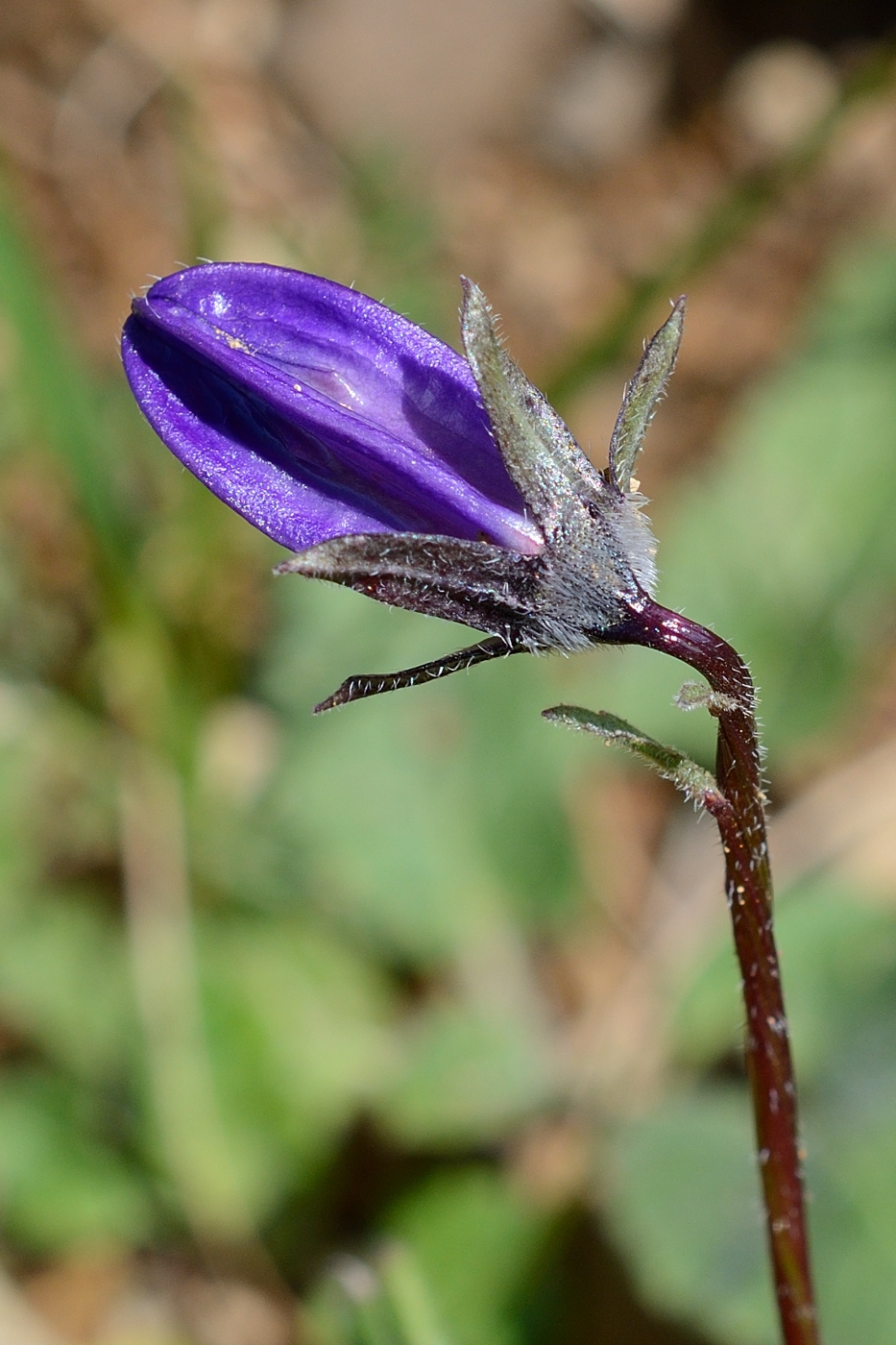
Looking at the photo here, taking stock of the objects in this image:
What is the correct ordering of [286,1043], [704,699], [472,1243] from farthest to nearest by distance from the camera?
[286,1043]
[472,1243]
[704,699]

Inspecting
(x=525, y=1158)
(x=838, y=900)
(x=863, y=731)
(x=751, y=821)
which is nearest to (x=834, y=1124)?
(x=838, y=900)

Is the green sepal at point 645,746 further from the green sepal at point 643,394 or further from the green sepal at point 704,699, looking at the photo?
the green sepal at point 643,394

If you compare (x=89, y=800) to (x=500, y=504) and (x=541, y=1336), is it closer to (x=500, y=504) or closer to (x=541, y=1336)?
(x=541, y=1336)

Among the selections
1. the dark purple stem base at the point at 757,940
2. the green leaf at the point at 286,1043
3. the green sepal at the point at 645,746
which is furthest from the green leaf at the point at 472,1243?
the green sepal at the point at 645,746

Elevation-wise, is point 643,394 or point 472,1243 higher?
point 643,394

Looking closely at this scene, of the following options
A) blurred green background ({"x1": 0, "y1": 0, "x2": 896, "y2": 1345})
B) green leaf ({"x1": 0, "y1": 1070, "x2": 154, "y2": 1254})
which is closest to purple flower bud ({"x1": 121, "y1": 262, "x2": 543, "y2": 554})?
blurred green background ({"x1": 0, "y1": 0, "x2": 896, "y2": 1345})

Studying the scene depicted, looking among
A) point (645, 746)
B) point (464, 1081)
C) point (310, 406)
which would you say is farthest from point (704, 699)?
point (464, 1081)

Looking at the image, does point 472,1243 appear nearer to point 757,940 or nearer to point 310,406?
point 757,940
